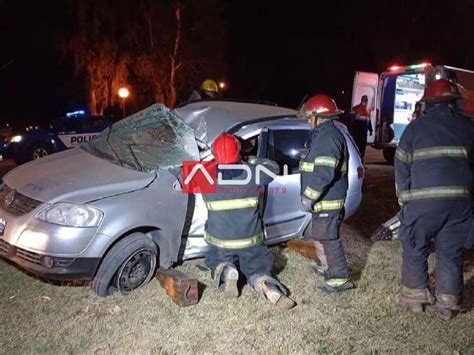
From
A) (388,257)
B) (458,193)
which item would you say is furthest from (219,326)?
(388,257)

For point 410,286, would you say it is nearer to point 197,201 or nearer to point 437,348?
point 437,348

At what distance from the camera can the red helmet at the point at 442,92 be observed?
151 inches

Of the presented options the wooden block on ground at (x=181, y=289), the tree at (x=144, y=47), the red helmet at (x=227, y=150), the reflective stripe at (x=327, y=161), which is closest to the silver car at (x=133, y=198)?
the wooden block on ground at (x=181, y=289)

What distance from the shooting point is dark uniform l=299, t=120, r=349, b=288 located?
4074mm

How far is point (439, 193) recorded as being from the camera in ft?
12.3

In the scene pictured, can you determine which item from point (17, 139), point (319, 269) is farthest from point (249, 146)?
point (17, 139)

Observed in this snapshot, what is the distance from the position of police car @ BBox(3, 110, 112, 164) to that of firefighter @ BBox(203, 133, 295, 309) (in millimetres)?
9601

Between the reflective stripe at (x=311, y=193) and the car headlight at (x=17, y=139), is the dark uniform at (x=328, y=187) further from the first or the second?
the car headlight at (x=17, y=139)

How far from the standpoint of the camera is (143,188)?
159 inches

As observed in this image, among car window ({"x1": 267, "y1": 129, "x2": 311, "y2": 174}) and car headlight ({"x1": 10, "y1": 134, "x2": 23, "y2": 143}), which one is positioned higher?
car window ({"x1": 267, "y1": 129, "x2": 311, "y2": 174})

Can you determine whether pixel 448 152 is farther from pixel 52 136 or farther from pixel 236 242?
pixel 52 136

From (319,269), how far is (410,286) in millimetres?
989

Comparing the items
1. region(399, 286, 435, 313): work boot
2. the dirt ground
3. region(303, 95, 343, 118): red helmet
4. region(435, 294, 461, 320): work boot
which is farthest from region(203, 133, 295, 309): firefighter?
region(435, 294, 461, 320): work boot

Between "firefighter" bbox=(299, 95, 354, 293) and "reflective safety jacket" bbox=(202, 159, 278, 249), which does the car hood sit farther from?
"firefighter" bbox=(299, 95, 354, 293)
